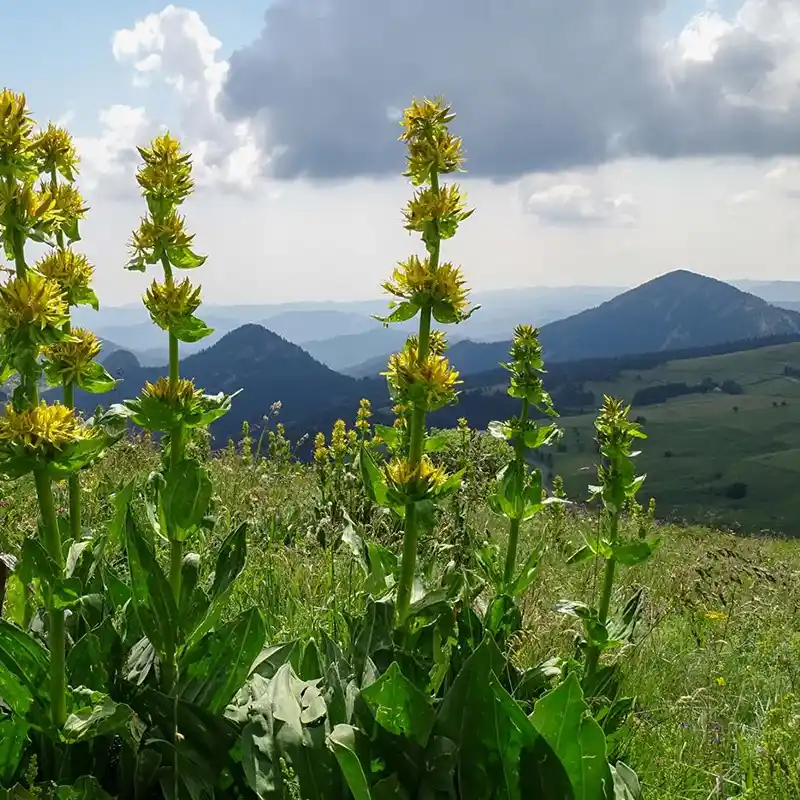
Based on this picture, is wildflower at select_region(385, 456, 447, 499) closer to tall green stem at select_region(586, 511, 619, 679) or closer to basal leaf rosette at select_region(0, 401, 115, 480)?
basal leaf rosette at select_region(0, 401, 115, 480)

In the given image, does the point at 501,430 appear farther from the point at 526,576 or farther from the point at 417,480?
the point at 417,480

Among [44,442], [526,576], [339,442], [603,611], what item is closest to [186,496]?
[44,442]

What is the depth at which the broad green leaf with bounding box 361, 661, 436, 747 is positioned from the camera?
8.48ft

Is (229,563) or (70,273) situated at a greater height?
(70,273)

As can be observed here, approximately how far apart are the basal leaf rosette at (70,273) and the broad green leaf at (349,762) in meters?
1.82

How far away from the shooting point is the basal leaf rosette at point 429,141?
Answer: 9.76 ft

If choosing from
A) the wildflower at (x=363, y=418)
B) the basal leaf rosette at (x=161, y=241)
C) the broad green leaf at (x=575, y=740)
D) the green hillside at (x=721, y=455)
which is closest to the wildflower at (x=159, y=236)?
the basal leaf rosette at (x=161, y=241)

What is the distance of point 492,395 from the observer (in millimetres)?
193250

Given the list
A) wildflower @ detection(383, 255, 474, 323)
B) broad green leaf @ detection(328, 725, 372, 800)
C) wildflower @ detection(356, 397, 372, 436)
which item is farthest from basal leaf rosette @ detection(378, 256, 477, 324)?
wildflower @ detection(356, 397, 372, 436)

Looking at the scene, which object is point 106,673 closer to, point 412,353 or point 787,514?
point 412,353

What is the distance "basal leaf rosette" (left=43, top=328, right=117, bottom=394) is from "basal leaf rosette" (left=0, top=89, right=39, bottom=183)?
69cm

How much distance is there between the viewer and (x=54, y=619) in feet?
8.12

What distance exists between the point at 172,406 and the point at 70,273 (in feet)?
2.36

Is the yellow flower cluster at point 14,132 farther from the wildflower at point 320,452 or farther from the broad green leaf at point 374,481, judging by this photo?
the wildflower at point 320,452
